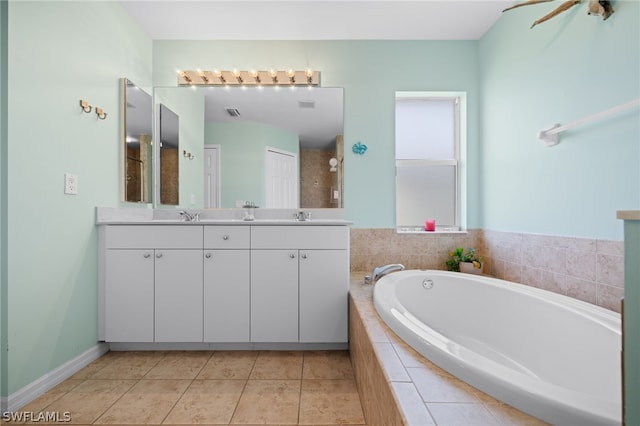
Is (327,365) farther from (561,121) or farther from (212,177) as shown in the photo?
(561,121)

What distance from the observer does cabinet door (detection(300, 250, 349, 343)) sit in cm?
185

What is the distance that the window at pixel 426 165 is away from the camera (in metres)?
2.55

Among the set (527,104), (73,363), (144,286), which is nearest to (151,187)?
(144,286)

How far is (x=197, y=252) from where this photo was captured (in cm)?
186

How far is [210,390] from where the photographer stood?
4.79ft

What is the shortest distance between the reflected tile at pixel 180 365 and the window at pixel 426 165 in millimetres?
1790

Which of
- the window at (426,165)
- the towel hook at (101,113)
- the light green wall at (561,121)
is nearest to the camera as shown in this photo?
the light green wall at (561,121)

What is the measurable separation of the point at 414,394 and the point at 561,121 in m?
1.66

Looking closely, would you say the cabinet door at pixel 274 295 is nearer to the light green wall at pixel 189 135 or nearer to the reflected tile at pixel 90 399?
the reflected tile at pixel 90 399

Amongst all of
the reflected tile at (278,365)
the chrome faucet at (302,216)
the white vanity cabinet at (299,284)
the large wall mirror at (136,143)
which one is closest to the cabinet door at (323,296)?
the white vanity cabinet at (299,284)

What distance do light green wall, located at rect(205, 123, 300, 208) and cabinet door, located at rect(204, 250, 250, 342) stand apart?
1.99 feet

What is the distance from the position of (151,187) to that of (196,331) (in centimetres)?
121

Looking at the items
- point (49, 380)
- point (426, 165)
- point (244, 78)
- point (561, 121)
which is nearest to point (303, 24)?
point (244, 78)

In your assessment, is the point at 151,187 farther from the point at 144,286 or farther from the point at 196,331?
the point at 196,331
